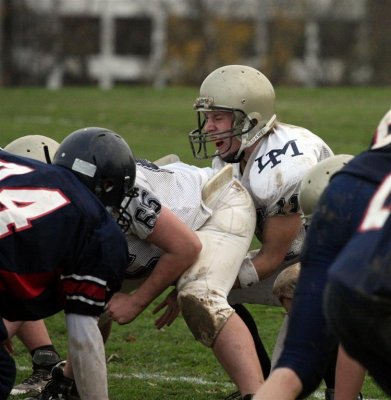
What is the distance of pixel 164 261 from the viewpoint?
4.77m

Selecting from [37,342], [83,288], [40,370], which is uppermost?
[83,288]

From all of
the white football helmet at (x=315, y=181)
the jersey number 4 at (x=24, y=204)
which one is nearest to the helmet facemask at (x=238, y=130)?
the white football helmet at (x=315, y=181)

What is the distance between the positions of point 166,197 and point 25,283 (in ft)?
3.86

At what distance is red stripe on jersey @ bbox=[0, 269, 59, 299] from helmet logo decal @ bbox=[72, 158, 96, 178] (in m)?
0.41

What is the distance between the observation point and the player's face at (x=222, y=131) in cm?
535

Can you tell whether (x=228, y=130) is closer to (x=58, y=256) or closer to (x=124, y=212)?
(x=124, y=212)

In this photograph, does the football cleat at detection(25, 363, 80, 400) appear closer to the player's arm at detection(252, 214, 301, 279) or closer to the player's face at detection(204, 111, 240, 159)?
the player's arm at detection(252, 214, 301, 279)

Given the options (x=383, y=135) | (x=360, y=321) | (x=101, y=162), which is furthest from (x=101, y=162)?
(x=360, y=321)

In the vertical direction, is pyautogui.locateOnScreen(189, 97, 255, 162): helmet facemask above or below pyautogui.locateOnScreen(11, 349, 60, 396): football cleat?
above

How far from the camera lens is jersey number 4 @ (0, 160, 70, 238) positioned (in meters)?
3.91

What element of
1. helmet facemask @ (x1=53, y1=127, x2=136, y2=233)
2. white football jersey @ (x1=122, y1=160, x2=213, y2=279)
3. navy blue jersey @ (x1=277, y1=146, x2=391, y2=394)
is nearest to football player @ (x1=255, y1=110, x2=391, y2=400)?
navy blue jersey @ (x1=277, y1=146, x2=391, y2=394)

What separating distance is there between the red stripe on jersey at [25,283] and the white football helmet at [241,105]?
150cm

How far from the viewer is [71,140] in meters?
4.36

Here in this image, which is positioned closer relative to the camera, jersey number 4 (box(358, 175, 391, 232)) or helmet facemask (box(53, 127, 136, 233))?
jersey number 4 (box(358, 175, 391, 232))
